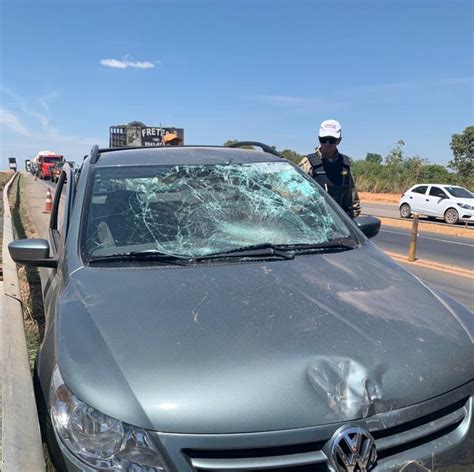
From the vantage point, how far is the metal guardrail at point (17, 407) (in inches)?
97.0

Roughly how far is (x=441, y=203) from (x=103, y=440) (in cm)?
2203

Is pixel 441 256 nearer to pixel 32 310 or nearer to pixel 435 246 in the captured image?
pixel 435 246

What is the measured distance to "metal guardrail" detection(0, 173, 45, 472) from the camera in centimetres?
246

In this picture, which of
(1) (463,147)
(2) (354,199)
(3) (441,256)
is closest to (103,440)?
(2) (354,199)

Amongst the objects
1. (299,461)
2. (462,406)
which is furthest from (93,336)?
(462,406)

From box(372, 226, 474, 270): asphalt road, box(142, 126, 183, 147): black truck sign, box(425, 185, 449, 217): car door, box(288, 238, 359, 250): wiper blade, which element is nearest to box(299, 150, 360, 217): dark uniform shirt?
box(288, 238, 359, 250): wiper blade

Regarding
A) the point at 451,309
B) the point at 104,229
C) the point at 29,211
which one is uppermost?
the point at 104,229

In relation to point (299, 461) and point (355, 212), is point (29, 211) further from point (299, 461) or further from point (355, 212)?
point (299, 461)

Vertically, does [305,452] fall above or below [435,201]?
below

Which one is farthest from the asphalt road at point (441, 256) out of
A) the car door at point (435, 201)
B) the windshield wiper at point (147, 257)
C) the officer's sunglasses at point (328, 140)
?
the windshield wiper at point (147, 257)

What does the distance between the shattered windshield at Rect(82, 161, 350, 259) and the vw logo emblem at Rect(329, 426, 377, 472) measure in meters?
1.28

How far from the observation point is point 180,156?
3.62 m

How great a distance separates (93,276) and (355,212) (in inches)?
144

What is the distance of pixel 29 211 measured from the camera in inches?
656
